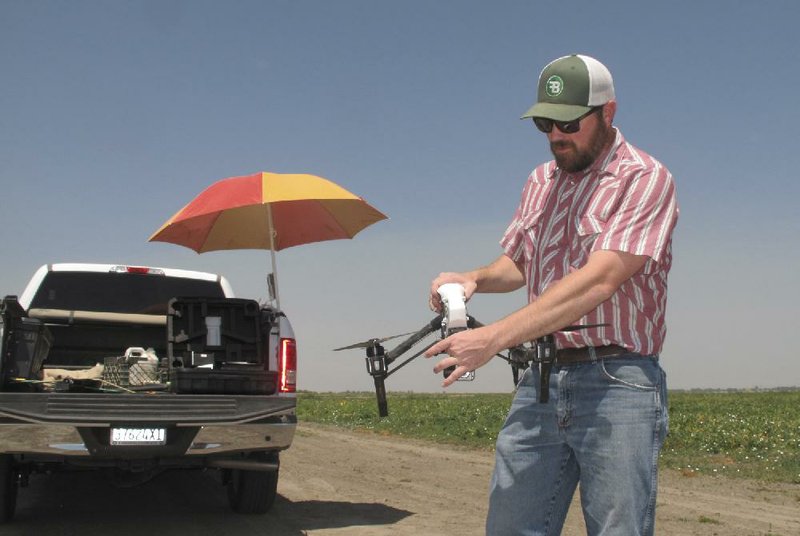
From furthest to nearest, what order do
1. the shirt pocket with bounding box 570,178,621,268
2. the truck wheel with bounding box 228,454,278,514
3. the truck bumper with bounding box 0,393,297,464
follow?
1. the truck wheel with bounding box 228,454,278,514
2. the truck bumper with bounding box 0,393,297,464
3. the shirt pocket with bounding box 570,178,621,268

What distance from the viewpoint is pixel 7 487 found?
282 inches

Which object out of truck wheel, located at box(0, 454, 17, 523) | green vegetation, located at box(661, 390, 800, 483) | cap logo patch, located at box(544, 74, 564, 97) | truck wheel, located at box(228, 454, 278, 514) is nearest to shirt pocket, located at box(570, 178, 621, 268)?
cap logo patch, located at box(544, 74, 564, 97)

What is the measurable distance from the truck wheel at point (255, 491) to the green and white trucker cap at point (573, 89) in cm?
563

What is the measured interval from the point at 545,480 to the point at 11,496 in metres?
5.80

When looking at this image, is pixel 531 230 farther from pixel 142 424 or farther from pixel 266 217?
pixel 266 217

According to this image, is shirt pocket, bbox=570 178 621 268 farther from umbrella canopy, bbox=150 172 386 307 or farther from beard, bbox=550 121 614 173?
umbrella canopy, bbox=150 172 386 307

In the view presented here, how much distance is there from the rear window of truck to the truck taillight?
1517 mm

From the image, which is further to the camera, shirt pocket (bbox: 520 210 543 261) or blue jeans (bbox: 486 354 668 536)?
shirt pocket (bbox: 520 210 543 261)

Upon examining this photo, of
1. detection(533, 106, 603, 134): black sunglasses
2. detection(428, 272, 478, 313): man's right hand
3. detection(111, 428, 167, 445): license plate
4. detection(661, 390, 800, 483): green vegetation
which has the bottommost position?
detection(661, 390, 800, 483): green vegetation

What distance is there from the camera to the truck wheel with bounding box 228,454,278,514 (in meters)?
7.71

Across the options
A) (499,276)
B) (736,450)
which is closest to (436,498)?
(499,276)

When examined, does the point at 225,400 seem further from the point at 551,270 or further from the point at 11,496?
the point at 551,270

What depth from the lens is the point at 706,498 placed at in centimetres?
944

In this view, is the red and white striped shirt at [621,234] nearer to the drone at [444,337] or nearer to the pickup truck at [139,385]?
the drone at [444,337]
